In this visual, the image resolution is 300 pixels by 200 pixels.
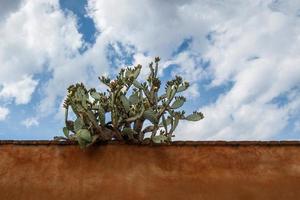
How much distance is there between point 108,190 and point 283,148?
12.2 feet

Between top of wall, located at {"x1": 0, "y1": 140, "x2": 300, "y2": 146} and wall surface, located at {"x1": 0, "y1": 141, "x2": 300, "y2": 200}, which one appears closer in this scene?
wall surface, located at {"x1": 0, "y1": 141, "x2": 300, "y2": 200}

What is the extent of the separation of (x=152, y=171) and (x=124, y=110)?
1.39m

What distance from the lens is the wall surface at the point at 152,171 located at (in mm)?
9578

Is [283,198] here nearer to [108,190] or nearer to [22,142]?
[108,190]

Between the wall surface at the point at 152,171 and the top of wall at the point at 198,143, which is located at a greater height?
the top of wall at the point at 198,143

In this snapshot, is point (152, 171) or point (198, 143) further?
point (198, 143)

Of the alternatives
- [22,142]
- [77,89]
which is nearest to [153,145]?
[77,89]

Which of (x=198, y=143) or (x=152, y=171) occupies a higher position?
(x=198, y=143)

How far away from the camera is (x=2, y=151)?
32.4 ft

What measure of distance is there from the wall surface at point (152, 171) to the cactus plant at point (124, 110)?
1.02ft

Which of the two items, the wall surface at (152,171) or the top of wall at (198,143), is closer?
the wall surface at (152,171)

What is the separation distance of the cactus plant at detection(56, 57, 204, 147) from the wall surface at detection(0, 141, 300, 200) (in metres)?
0.31

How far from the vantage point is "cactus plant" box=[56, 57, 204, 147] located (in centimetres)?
980

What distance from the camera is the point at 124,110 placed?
33.1 feet
